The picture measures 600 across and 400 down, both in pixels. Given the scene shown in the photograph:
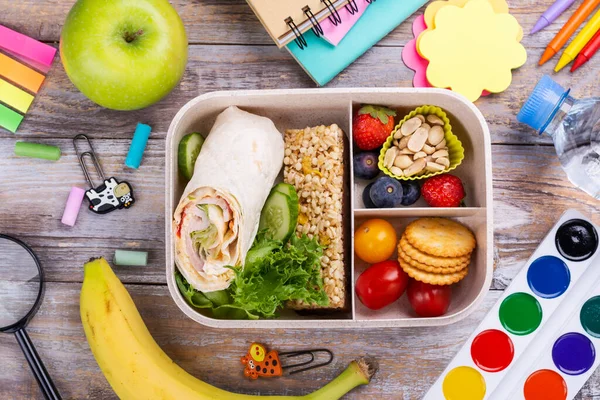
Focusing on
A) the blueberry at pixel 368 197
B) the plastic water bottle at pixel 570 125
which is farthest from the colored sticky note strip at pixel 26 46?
the plastic water bottle at pixel 570 125

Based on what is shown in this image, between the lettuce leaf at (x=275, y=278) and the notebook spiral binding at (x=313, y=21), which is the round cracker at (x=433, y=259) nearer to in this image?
the lettuce leaf at (x=275, y=278)

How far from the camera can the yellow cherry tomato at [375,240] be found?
1.21 meters

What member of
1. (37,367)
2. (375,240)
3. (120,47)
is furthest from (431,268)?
(37,367)

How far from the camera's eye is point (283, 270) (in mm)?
1117

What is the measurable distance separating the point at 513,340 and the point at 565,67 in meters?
0.59

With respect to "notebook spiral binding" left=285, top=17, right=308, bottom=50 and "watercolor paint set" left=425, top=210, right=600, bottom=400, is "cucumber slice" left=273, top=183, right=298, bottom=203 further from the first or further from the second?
"watercolor paint set" left=425, top=210, right=600, bottom=400

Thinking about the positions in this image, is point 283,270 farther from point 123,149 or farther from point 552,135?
point 552,135

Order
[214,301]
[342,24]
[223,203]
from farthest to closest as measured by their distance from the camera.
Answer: [342,24]
[214,301]
[223,203]

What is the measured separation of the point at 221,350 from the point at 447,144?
64 cm

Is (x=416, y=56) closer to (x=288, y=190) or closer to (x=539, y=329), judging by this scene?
(x=288, y=190)

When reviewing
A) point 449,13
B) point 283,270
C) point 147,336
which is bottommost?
point 147,336

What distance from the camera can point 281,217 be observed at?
3.79 ft

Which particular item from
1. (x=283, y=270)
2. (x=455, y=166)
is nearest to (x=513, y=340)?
(x=455, y=166)

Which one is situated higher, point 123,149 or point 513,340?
point 123,149
